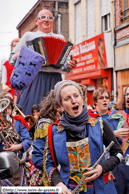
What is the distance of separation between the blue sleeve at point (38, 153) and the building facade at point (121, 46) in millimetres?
9567

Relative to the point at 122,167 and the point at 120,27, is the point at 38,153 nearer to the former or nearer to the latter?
the point at 122,167

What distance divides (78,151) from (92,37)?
1262 cm

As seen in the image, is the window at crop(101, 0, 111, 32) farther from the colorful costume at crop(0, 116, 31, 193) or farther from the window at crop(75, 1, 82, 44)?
the colorful costume at crop(0, 116, 31, 193)

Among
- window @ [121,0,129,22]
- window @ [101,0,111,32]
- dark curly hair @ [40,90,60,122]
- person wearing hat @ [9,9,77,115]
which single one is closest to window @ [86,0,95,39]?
window @ [101,0,111,32]

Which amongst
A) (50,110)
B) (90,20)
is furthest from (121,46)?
(50,110)

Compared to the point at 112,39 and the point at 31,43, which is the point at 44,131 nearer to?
the point at 31,43

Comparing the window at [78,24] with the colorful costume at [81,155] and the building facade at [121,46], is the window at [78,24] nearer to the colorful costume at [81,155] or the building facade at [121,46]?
the building facade at [121,46]

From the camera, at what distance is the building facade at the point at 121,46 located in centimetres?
1202

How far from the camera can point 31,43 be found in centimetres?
394

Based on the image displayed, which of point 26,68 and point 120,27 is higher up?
point 120,27

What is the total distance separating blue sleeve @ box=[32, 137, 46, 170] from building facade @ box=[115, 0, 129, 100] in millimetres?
9567

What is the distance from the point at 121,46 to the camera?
40.8ft

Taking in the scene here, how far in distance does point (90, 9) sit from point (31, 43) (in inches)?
440

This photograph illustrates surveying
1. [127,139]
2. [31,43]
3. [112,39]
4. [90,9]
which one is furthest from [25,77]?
[90,9]
